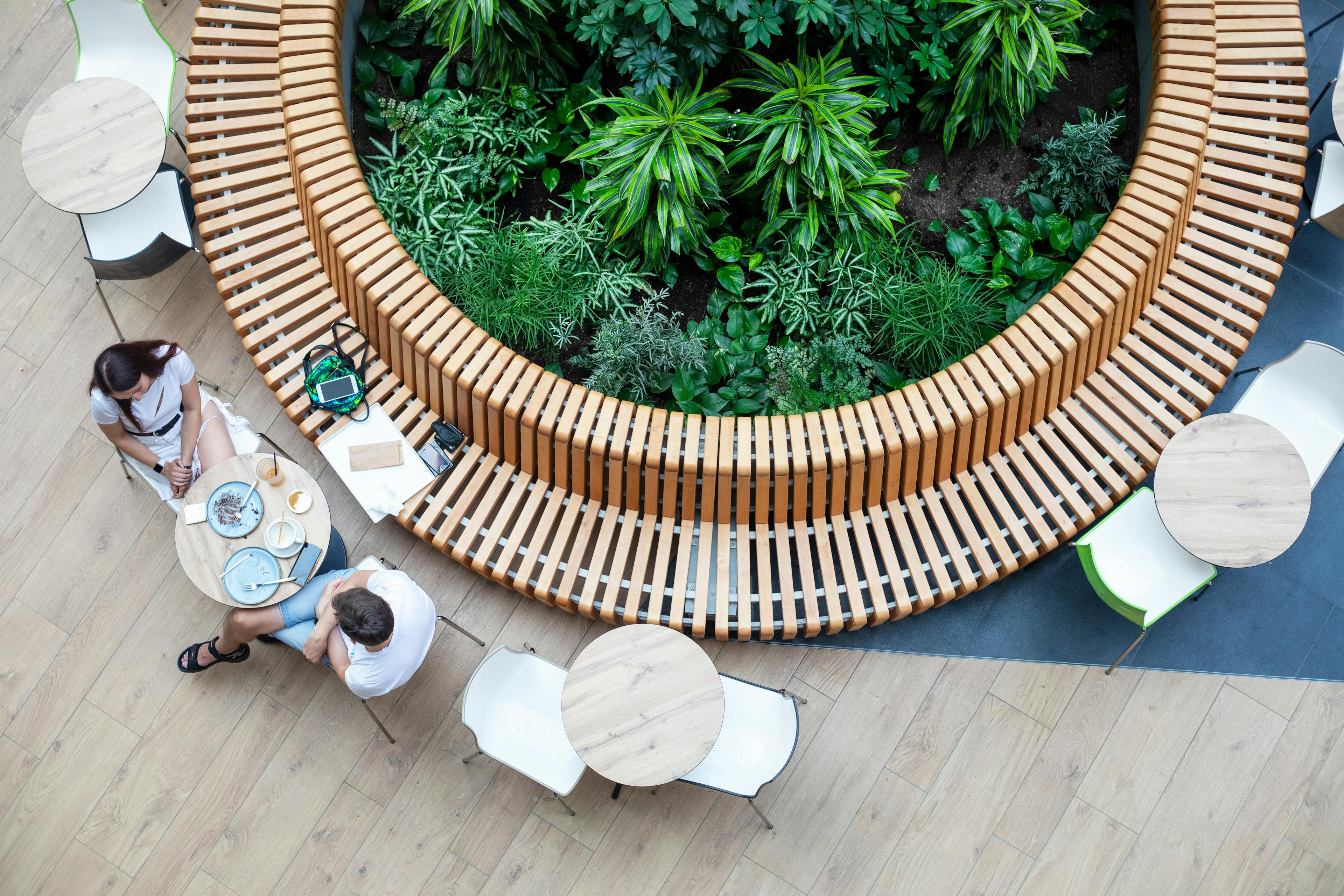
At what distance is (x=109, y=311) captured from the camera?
4.35 meters

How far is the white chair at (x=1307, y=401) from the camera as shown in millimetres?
3975

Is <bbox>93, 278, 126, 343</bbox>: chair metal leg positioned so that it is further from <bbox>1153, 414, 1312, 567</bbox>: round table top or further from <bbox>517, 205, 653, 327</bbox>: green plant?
<bbox>1153, 414, 1312, 567</bbox>: round table top

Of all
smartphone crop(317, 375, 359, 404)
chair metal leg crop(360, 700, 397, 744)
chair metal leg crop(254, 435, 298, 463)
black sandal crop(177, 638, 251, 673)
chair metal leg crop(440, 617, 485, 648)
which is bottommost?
chair metal leg crop(360, 700, 397, 744)

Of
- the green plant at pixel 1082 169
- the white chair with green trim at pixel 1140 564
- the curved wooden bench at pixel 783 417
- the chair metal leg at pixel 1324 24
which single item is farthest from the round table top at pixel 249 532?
the chair metal leg at pixel 1324 24

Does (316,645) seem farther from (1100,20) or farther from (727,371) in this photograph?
(1100,20)

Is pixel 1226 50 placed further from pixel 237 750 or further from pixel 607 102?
pixel 237 750

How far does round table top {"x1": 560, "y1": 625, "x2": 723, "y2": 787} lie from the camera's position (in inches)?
131

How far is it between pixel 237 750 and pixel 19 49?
374 centimetres

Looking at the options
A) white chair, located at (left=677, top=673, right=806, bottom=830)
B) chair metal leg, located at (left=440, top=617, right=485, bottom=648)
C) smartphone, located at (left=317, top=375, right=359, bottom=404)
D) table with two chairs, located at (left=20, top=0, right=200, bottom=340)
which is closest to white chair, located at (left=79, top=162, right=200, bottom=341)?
table with two chairs, located at (left=20, top=0, right=200, bottom=340)

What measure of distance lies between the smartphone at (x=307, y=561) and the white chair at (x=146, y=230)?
1.63 metres

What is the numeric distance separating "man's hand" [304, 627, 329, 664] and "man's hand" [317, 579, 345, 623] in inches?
1.8

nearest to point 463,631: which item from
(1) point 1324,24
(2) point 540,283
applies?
(2) point 540,283

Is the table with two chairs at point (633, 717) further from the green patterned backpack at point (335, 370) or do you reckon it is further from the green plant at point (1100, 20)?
the green plant at point (1100, 20)

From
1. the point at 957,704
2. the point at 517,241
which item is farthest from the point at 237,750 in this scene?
the point at 957,704
